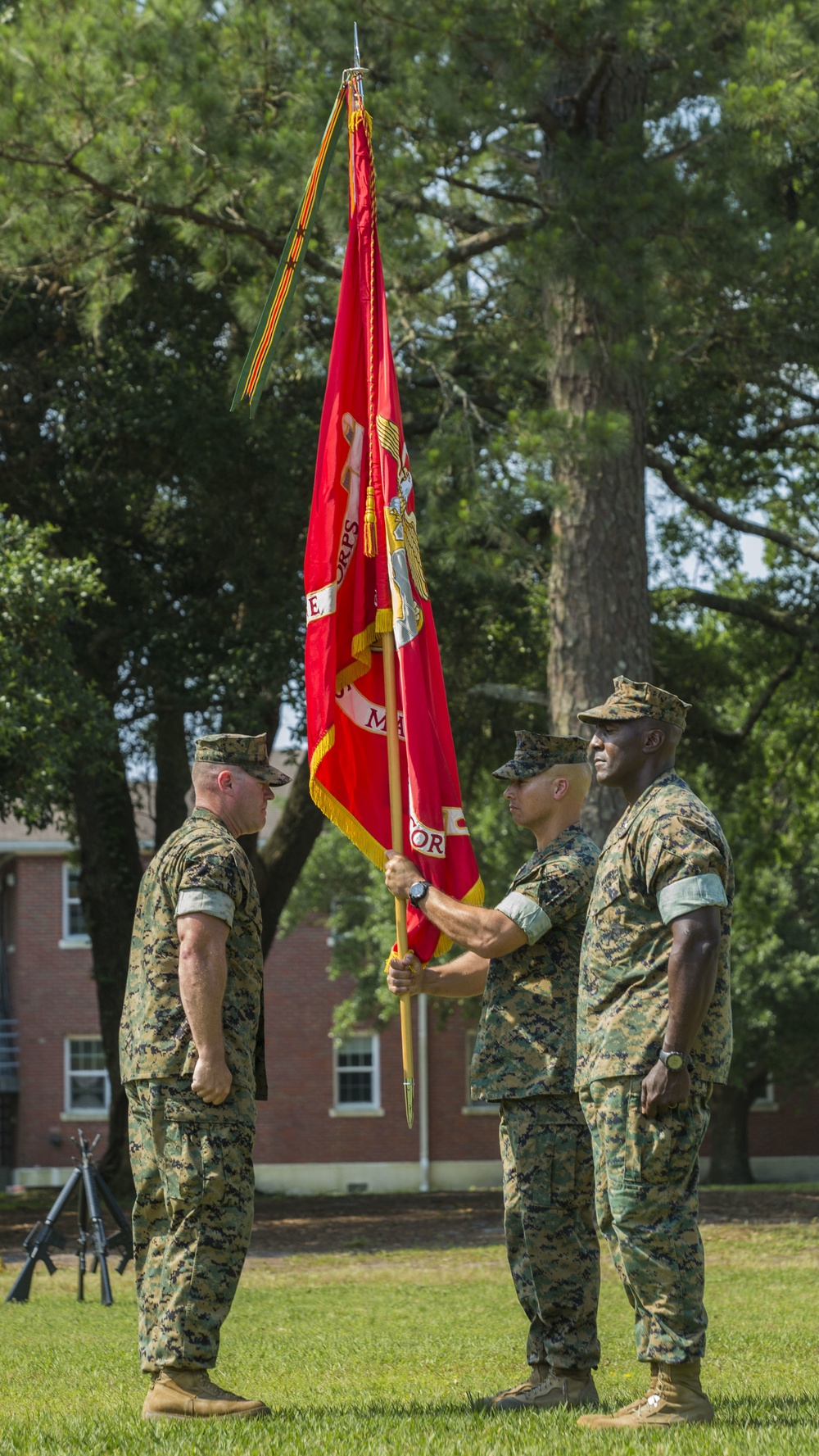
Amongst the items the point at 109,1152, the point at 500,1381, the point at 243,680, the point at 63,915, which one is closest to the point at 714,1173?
the point at 63,915

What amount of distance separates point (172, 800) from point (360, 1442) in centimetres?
1529

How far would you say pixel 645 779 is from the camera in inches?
216

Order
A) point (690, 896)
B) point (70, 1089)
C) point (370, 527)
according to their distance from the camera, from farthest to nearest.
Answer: point (70, 1089) → point (370, 527) → point (690, 896)

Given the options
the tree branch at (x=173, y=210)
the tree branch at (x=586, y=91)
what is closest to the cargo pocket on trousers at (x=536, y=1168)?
the tree branch at (x=586, y=91)

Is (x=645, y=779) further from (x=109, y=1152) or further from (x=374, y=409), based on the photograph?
(x=109, y=1152)

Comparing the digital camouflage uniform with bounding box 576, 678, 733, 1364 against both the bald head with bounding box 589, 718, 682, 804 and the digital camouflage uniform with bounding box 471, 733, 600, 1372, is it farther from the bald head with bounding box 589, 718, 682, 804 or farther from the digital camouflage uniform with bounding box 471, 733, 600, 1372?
the digital camouflage uniform with bounding box 471, 733, 600, 1372

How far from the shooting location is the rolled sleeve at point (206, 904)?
5.57 metres

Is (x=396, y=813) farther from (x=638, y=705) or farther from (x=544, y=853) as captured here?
(x=638, y=705)

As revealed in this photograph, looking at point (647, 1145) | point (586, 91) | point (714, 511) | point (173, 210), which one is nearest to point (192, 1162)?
point (647, 1145)

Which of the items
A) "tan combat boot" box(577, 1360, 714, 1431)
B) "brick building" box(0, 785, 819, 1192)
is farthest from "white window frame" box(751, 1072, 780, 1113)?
"tan combat boot" box(577, 1360, 714, 1431)

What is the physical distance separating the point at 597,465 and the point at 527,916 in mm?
8268

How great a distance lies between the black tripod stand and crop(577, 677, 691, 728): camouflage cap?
6494 millimetres

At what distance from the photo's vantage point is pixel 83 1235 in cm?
1115

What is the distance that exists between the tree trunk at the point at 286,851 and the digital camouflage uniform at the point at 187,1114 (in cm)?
1377
